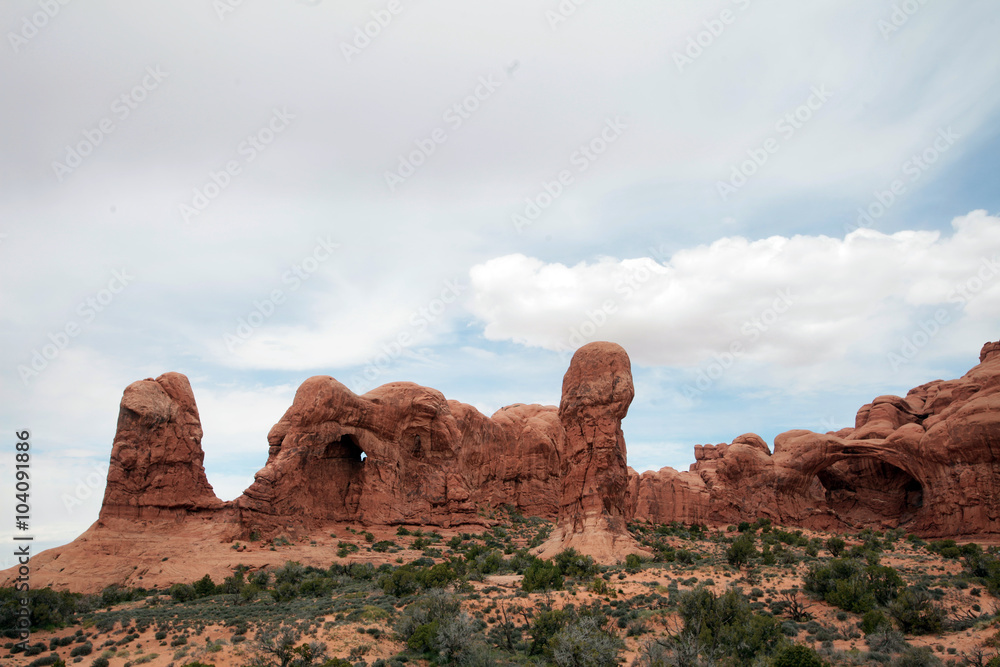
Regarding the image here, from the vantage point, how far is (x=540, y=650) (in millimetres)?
18094

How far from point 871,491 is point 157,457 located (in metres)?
48.9

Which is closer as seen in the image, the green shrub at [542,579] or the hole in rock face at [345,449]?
the green shrub at [542,579]

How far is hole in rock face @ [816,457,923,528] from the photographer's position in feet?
150

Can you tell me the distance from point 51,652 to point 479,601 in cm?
1358

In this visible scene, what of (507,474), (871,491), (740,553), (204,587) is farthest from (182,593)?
(871,491)

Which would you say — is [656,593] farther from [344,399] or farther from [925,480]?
[925,480]

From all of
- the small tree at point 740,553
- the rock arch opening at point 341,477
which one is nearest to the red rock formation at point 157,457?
the rock arch opening at point 341,477

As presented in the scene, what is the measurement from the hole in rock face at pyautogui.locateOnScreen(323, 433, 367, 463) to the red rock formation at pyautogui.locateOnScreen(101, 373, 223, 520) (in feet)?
22.6

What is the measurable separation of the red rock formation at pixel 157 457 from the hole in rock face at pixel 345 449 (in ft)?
22.6

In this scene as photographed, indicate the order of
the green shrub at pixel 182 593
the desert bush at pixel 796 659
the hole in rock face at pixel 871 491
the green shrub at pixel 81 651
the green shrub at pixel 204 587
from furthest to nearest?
the hole in rock face at pixel 871 491 → the green shrub at pixel 204 587 → the green shrub at pixel 182 593 → the green shrub at pixel 81 651 → the desert bush at pixel 796 659

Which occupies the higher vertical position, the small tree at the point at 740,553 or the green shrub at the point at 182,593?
the small tree at the point at 740,553

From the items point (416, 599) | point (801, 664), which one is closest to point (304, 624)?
point (416, 599)

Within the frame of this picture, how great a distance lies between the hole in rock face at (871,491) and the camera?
45.8 m

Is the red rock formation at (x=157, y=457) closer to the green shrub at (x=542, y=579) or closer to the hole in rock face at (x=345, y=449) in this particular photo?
the hole in rock face at (x=345, y=449)
